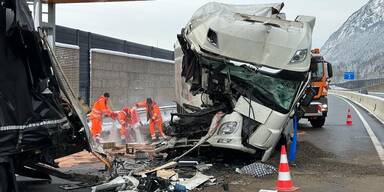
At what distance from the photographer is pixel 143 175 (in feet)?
26.4

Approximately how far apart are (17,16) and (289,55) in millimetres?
4959

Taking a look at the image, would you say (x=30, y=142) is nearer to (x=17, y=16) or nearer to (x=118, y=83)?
(x=17, y=16)

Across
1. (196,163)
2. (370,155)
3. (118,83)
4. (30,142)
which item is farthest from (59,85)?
(118,83)

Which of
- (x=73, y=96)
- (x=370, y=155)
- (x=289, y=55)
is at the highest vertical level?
(x=289, y=55)

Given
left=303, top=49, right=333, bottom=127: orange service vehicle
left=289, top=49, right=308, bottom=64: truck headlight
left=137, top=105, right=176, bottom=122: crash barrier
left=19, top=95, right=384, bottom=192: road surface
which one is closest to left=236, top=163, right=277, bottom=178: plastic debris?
left=19, top=95, right=384, bottom=192: road surface

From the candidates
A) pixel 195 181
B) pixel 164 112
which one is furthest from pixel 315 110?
pixel 195 181

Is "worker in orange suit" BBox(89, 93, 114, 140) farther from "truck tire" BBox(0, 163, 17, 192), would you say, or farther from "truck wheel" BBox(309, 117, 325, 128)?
"truck wheel" BBox(309, 117, 325, 128)

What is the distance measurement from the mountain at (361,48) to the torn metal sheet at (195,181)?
319ft

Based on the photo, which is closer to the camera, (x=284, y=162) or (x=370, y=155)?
(x=284, y=162)

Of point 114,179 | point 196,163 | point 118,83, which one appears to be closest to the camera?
point 114,179

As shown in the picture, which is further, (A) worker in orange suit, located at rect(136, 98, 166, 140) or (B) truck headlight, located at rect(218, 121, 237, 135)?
(A) worker in orange suit, located at rect(136, 98, 166, 140)

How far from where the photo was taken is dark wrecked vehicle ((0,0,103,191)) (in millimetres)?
5789

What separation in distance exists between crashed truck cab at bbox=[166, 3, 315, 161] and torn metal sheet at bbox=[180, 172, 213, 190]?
1046mm

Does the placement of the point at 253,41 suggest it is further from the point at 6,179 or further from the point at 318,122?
the point at 318,122
